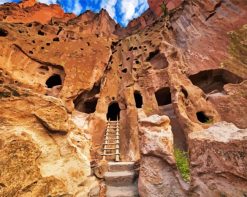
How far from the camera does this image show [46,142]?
3102 millimetres

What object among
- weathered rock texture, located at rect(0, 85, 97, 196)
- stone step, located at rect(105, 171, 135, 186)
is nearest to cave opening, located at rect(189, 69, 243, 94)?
stone step, located at rect(105, 171, 135, 186)

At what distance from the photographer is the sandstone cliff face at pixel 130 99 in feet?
9.13

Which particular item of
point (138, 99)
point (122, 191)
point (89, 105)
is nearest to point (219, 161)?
point (122, 191)

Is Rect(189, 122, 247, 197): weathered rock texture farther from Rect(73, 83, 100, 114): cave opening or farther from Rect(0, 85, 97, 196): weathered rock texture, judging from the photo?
Rect(73, 83, 100, 114): cave opening

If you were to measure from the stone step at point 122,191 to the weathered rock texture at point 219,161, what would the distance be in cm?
168

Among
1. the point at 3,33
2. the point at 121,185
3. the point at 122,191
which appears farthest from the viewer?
the point at 3,33

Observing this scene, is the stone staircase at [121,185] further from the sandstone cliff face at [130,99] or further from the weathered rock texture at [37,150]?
the weathered rock texture at [37,150]

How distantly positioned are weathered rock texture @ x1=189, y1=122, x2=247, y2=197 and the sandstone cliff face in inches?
0.6

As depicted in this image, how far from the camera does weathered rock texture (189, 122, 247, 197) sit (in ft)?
7.44

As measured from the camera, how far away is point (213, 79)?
1295cm

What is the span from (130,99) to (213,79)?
6.61m

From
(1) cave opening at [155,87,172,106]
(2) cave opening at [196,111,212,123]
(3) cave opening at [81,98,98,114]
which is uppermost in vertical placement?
Answer: (1) cave opening at [155,87,172,106]

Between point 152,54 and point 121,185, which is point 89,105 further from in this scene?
point 121,185

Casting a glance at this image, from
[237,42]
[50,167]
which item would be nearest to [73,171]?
[50,167]
